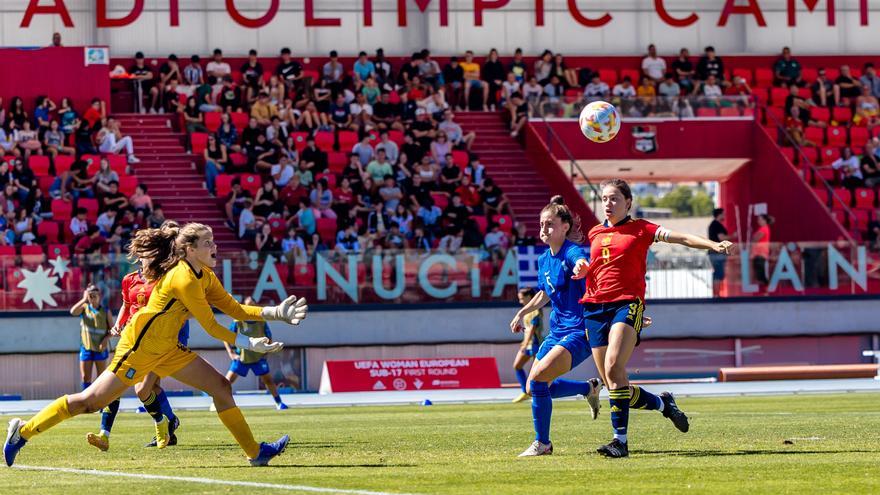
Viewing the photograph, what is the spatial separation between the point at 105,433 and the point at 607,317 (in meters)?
5.62

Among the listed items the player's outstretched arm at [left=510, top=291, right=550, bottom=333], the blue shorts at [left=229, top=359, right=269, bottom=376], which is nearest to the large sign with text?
the blue shorts at [left=229, top=359, right=269, bottom=376]

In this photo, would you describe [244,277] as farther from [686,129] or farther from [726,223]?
[726,223]

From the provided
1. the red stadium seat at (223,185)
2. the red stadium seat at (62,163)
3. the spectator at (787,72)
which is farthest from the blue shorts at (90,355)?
the spectator at (787,72)

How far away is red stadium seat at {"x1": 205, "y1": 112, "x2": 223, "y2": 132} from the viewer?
37.1 meters

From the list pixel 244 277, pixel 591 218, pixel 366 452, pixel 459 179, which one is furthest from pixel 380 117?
pixel 366 452

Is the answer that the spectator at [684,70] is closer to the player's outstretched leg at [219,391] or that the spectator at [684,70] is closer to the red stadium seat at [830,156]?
the red stadium seat at [830,156]

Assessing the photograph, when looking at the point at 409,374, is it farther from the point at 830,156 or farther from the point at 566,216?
the point at 566,216

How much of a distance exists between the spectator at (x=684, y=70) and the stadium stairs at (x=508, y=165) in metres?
5.56

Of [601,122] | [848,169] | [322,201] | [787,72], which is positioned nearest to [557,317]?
[601,122]

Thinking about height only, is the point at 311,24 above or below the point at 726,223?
above

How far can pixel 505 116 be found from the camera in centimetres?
3934

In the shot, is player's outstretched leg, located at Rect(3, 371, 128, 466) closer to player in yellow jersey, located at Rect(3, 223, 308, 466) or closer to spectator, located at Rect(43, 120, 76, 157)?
player in yellow jersey, located at Rect(3, 223, 308, 466)

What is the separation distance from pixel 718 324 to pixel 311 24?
15699 mm

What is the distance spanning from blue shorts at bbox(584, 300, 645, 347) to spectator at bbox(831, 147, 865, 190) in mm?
26352
